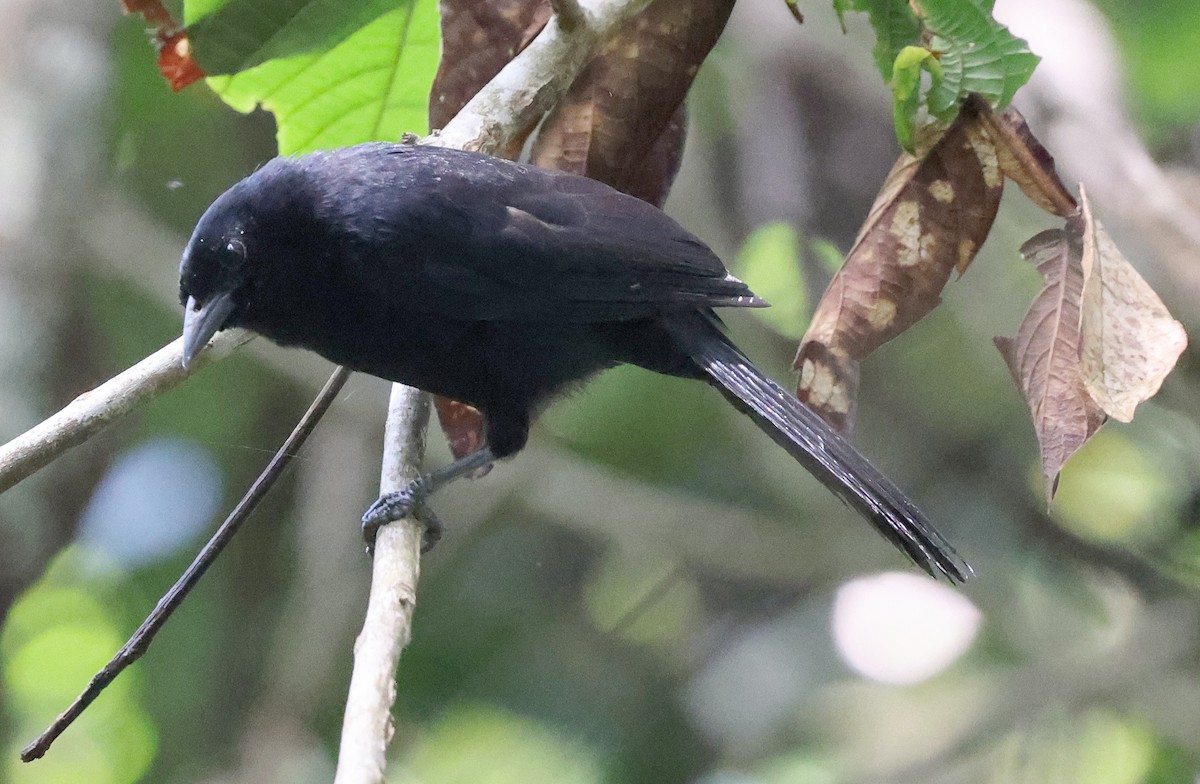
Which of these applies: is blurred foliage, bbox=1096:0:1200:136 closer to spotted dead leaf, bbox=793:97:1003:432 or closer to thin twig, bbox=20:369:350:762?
spotted dead leaf, bbox=793:97:1003:432

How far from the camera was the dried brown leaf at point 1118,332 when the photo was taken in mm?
1562

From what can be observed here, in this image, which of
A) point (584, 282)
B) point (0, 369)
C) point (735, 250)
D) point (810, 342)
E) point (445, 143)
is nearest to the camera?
point (810, 342)

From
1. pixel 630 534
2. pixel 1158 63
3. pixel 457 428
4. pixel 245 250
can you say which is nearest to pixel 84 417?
pixel 245 250

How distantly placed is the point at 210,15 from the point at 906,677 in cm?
249

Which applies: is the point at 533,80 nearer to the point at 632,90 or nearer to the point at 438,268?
the point at 632,90

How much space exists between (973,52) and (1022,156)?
203 millimetres

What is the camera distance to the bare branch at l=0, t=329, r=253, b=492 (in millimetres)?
1447

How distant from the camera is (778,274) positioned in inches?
123

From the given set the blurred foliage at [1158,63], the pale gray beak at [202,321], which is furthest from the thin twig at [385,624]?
the blurred foliage at [1158,63]

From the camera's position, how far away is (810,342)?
182 centimetres

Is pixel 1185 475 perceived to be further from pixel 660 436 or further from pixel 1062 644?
pixel 660 436

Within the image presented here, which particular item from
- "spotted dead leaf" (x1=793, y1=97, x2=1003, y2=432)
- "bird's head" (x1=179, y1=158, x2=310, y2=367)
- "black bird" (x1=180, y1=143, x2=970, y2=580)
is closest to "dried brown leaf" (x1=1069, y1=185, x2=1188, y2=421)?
"spotted dead leaf" (x1=793, y1=97, x2=1003, y2=432)

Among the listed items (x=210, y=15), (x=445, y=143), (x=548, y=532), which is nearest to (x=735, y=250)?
(x=548, y=532)

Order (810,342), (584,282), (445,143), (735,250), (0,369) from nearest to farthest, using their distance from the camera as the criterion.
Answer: (810,342)
(584,282)
(445,143)
(0,369)
(735,250)
